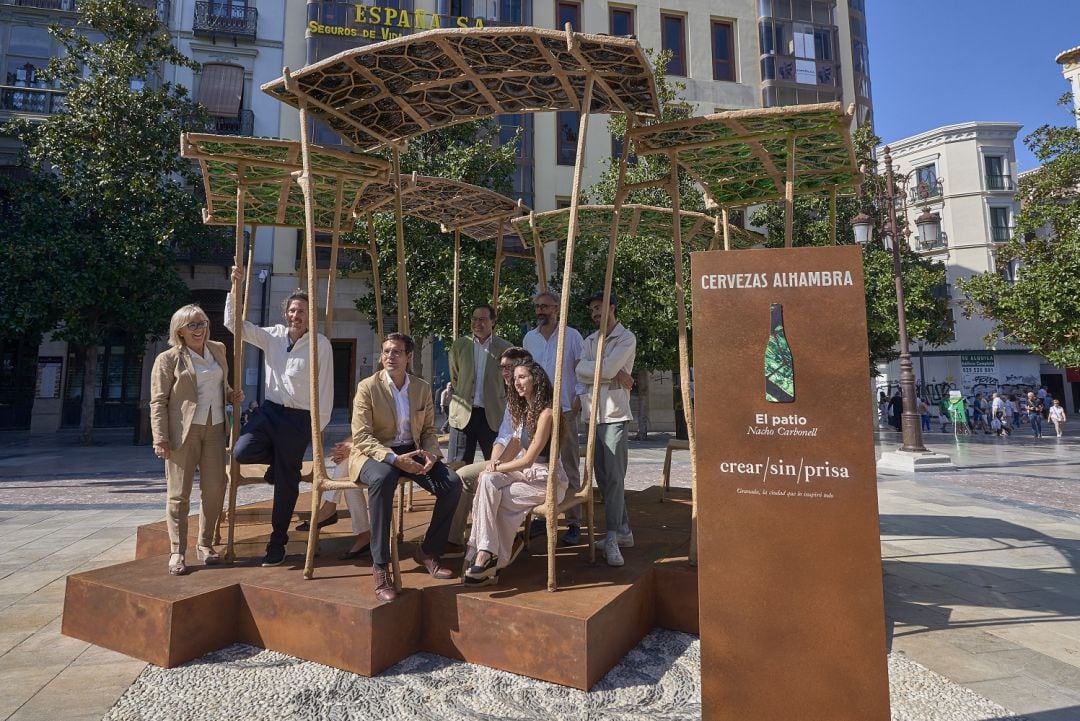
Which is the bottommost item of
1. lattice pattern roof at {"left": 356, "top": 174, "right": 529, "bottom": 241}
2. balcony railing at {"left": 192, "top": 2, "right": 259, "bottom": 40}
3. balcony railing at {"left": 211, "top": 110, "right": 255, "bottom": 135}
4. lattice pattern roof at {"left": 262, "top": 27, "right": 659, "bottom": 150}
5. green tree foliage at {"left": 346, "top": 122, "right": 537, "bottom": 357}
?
lattice pattern roof at {"left": 262, "top": 27, "right": 659, "bottom": 150}

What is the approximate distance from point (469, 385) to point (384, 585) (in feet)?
7.49

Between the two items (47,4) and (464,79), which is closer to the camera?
(464,79)

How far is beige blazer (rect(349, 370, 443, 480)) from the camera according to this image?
143 inches

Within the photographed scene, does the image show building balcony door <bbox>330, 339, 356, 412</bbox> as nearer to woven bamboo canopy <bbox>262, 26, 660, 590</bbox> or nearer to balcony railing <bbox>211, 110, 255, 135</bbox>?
balcony railing <bbox>211, 110, 255, 135</bbox>

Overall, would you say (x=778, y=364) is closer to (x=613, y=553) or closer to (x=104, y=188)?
(x=613, y=553)

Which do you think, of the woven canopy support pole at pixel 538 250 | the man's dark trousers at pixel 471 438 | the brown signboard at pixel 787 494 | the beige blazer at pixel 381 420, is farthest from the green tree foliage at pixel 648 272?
the brown signboard at pixel 787 494

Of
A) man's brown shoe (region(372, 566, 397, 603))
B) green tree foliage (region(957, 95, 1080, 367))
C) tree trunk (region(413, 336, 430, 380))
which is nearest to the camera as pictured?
man's brown shoe (region(372, 566, 397, 603))

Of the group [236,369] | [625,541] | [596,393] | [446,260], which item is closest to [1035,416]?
[446,260]

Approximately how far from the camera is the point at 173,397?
12.7 ft

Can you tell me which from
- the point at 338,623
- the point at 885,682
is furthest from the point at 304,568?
the point at 885,682

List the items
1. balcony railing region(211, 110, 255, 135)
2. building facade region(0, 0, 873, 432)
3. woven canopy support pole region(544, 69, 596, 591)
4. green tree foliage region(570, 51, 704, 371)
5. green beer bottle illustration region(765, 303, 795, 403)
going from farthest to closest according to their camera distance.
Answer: balcony railing region(211, 110, 255, 135) < building facade region(0, 0, 873, 432) < green tree foliage region(570, 51, 704, 371) < woven canopy support pole region(544, 69, 596, 591) < green beer bottle illustration region(765, 303, 795, 403)

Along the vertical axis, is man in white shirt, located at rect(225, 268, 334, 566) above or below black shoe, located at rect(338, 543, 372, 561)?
above

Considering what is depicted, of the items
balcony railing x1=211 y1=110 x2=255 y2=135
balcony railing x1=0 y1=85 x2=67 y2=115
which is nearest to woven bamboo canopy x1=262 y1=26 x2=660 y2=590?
balcony railing x1=211 y1=110 x2=255 y2=135

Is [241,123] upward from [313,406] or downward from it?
upward
